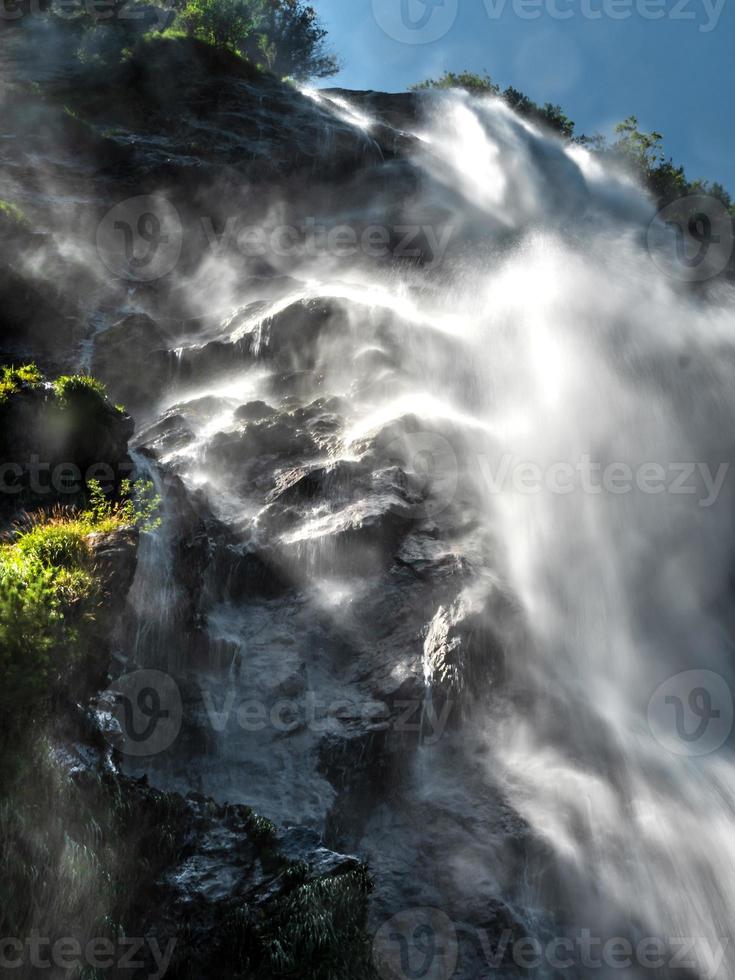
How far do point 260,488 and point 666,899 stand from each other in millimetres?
10882

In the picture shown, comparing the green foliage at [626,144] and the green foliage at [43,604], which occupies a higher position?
the green foliage at [626,144]

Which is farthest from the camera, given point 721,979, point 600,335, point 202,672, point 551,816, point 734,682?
point 600,335

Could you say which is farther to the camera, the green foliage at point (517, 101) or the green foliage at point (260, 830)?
the green foliage at point (517, 101)

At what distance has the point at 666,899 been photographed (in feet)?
34.1

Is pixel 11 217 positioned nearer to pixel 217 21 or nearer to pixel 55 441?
pixel 55 441

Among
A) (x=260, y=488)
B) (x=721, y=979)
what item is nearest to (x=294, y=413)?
(x=260, y=488)

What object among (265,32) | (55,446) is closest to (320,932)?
(55,446)

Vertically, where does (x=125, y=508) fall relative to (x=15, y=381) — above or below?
below

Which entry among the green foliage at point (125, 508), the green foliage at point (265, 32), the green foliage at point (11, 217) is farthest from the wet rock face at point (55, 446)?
the green foliage at point (265, 32)

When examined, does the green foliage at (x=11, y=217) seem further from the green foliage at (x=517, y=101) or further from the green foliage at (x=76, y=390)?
the green foliage at (x=517, y=101)

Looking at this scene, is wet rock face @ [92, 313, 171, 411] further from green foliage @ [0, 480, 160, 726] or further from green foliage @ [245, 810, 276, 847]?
green foliage @ [245, 810, 276, 847]

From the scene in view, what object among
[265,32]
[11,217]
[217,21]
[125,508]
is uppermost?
[265,32]

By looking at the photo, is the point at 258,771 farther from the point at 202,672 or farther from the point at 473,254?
the point at 473,254

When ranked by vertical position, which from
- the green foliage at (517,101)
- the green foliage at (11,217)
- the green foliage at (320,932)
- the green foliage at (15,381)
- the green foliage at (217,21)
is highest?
the green foliage at (517,101)
